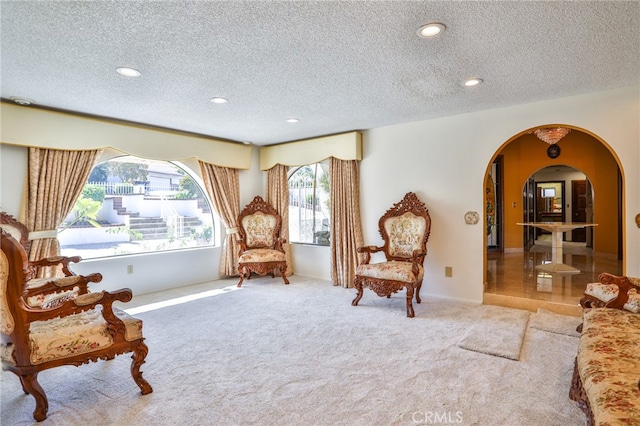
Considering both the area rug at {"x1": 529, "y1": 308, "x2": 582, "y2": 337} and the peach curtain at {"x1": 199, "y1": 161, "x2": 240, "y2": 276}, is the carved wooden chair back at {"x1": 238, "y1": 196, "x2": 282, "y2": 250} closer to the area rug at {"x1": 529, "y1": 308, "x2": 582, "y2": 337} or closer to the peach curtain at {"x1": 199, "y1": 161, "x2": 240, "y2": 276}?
the peach curtain at {"x1": 199, "y1": 161, "x2": 240, "y2": 276}

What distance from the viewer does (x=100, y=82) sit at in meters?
2.94

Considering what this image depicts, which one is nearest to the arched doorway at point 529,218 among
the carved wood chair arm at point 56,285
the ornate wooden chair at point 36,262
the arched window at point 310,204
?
the arched window at point 310,204

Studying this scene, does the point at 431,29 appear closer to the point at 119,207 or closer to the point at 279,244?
the point at 279,244

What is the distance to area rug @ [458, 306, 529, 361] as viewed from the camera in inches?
105

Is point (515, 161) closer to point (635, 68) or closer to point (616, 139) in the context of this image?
point (616, 139)

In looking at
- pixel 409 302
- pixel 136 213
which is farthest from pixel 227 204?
pixel 409 302

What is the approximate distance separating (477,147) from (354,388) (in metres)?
3.08

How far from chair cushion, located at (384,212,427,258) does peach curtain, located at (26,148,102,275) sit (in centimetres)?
376

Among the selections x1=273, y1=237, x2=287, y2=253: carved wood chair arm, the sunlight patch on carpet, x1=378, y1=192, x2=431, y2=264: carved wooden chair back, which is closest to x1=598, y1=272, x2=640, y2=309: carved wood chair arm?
x1=378, y1=192, x2=431, y2=264: carved wooden chair back

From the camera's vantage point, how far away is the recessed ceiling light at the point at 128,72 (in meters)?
2.66

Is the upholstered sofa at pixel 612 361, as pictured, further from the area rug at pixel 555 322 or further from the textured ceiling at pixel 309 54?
the textured ceiling at pixel 309 54

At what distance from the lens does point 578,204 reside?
10.1 meters

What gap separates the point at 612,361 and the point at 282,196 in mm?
4762

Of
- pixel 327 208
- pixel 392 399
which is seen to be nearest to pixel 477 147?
pixel 327 208
